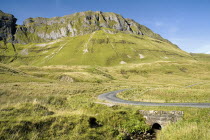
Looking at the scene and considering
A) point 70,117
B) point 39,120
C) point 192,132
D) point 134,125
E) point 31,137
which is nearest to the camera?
point 31,137

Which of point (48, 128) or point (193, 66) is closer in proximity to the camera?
point (48, 128)

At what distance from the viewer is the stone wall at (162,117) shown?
19.2 meters

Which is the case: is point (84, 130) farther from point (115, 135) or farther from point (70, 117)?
point (115, 135)

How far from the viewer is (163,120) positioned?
19.5 m

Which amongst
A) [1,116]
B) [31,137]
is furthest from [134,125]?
[1,116]

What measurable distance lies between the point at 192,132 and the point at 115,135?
263 inches

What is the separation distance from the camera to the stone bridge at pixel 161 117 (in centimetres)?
1925

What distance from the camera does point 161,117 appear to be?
19.7m

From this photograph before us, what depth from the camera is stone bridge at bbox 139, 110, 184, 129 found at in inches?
758

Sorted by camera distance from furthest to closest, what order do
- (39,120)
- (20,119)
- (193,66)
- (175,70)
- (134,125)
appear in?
(193,66) < (175,70) < (134,125) < (39,120) < (20,119)

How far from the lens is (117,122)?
18.2m

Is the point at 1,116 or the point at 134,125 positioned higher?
the point at 1,116

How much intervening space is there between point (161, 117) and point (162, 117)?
13cm

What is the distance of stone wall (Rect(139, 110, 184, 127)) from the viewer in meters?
19.2
